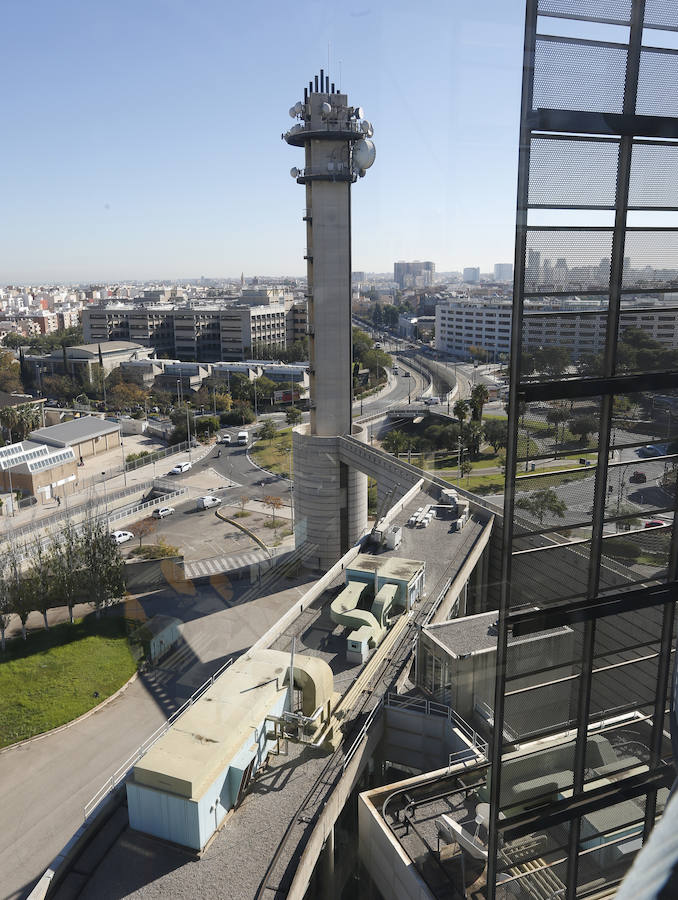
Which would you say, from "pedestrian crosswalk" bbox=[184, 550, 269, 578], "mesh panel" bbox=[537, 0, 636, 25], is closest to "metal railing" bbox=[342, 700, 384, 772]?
"mesh panel" bbox=[537, 0, 636, 25]

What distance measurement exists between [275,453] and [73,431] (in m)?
5.69

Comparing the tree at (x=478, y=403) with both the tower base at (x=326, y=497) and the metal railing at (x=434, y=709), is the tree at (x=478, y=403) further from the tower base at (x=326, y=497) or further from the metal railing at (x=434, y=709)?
the metal railing at (x=434, y=709)

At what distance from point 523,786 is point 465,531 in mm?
6177

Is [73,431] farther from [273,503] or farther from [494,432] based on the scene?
[494,432]

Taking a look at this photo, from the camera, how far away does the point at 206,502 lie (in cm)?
1500

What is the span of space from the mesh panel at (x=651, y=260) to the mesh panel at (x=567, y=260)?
0.26 ft

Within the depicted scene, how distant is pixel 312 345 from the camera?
11703 millimetres

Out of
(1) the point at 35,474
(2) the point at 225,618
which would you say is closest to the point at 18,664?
(2) the point at 225,618

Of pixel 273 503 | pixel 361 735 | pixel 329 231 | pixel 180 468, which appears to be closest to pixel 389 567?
pixel 361 735

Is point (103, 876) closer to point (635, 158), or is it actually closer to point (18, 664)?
point (635, 158)

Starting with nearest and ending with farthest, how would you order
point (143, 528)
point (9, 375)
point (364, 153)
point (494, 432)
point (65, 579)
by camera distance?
point (65, 579)
point (364, 153)
point (143, 528)
point (494, 432)
point (9, 375)

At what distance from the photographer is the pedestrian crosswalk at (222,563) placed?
11.5 meters

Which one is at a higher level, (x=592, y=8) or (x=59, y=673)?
(x=592, y=8)

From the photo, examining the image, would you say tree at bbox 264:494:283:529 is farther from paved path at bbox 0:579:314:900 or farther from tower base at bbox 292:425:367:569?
paved path at bbox 0:579:314:900
